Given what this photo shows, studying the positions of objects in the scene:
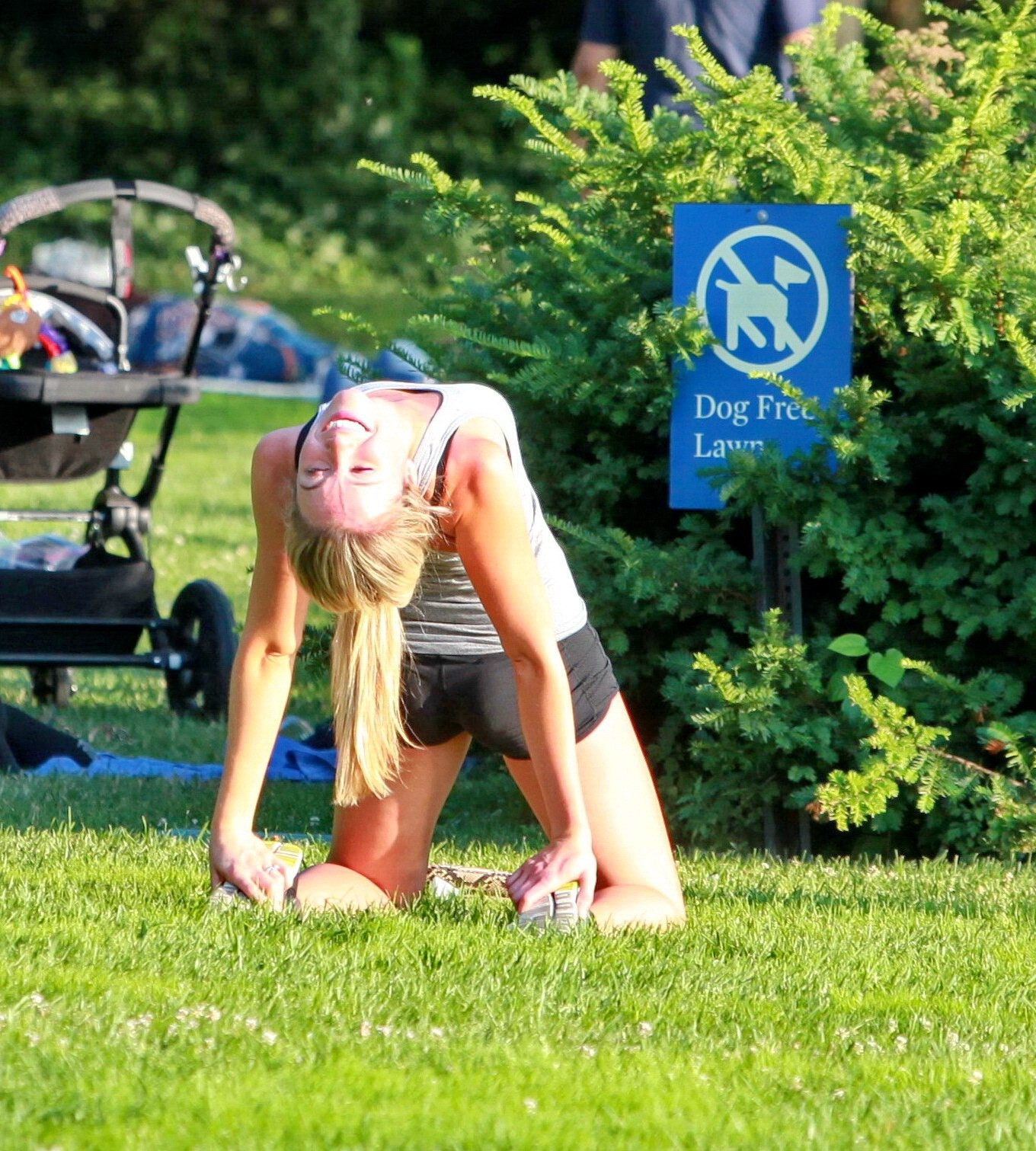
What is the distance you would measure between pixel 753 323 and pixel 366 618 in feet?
6.41

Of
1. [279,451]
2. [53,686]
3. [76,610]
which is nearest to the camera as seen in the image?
[279,451]

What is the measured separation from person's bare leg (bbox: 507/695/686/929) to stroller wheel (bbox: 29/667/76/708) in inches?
142

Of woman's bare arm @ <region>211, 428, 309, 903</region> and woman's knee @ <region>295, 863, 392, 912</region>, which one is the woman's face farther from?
woman's knee @ <region>295, 863, 392, 912</region>

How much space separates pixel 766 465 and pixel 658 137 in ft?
3.72

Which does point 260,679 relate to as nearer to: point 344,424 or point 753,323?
point 344,424

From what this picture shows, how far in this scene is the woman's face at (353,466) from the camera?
12.1 ft

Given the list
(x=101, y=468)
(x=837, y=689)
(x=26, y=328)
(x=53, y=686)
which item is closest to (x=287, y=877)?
(x=837, y=689)

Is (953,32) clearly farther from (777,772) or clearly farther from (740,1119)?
(740,1119)

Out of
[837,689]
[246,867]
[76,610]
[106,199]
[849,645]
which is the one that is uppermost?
[106,199]

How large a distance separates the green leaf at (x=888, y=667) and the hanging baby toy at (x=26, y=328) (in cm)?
332

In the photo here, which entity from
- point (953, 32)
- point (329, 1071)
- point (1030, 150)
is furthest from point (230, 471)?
point (329, 1071)

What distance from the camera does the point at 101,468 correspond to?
23.6 ft

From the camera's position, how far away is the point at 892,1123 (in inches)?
118

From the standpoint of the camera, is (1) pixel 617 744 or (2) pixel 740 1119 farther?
(1) pixel 617 744
